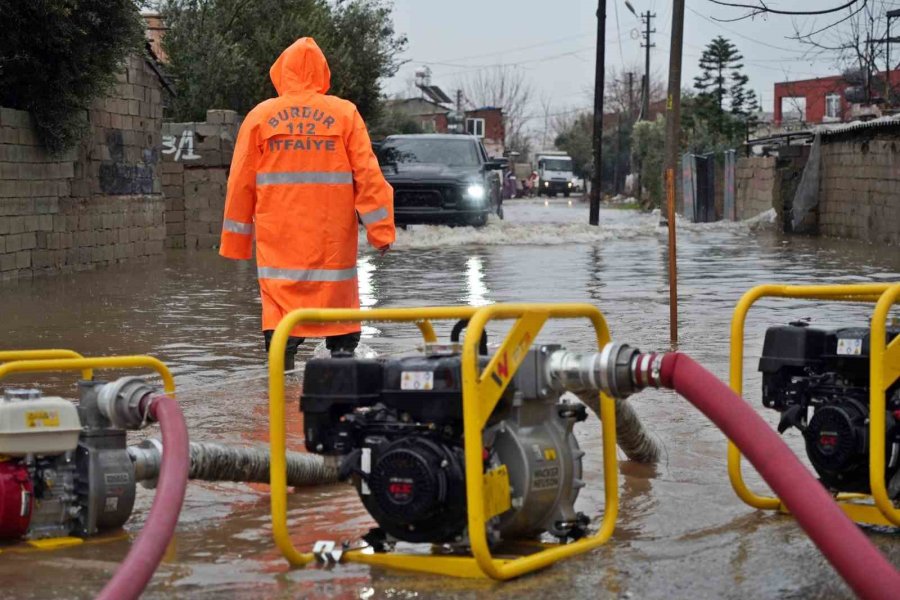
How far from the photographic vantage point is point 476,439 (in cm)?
449

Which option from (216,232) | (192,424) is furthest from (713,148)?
(192,424)

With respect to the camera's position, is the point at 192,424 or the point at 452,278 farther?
the point at 452,278

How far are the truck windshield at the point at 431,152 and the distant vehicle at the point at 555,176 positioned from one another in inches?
2103

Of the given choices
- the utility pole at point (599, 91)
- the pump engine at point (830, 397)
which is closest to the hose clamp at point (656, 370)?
the pump engine at point (830, 397)

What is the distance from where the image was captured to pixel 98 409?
17.9ft

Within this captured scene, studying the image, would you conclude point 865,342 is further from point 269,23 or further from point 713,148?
point 713,148

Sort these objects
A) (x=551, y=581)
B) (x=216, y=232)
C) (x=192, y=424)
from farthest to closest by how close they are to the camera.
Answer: (x=216, y=232)
(x=192, y=424)
(x=551, y=581)

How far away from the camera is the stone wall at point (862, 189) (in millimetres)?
27234

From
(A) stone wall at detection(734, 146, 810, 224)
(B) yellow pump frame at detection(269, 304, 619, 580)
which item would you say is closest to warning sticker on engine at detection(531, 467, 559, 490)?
(B) yellow pump frame at detection(269, 304, 619, 580)

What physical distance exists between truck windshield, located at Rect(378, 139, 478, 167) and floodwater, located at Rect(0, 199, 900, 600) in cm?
273

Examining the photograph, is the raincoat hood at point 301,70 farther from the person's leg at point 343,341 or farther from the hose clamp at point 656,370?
the hose clamp at point 656,370

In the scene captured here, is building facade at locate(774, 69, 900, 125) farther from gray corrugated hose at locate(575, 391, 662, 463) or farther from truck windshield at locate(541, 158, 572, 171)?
gray corrugated hose at locate(575, 391, 662, 463)

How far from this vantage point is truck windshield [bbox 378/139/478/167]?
2759cm

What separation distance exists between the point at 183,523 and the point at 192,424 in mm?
2059
